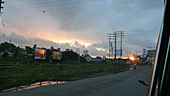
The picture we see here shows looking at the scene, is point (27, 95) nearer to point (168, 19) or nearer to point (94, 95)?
point (94, 95)

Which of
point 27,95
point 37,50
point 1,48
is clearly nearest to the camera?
point 27,95

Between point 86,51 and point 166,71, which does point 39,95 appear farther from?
point 86,51

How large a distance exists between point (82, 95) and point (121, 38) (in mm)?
46670

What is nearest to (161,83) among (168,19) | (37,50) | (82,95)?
(168,19)

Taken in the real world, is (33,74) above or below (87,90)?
below

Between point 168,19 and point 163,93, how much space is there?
0.81m

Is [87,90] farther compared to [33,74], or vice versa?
[33,74]

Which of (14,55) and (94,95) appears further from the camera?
(14,55)

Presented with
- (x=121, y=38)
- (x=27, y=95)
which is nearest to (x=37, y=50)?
(x=121, y=38)

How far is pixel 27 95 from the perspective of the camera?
27.3 ft

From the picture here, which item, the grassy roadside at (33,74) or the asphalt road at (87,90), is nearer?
the asphalt road at (87,90)

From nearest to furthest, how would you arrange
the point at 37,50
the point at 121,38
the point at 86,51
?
the point at 37,50 → the point at 121,38 → the point at 86,51

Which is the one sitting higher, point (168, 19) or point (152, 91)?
point (168, 19)

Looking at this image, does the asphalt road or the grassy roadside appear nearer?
the asphalt road
